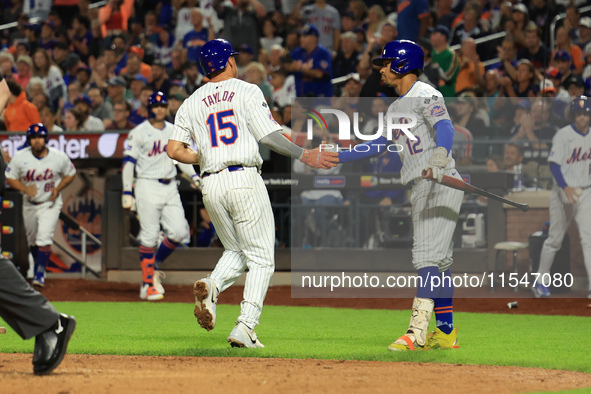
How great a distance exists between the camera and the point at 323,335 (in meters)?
7.54

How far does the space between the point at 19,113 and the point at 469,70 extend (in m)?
7.06

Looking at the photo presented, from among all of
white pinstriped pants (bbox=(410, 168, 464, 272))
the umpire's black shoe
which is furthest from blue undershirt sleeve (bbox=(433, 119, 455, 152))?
the umpire's black shoe

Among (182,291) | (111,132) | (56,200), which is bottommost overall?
(182,291)

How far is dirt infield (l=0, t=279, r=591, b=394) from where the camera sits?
15.5 feet

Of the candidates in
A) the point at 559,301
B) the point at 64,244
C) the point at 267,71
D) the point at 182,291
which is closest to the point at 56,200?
the point at 64,244

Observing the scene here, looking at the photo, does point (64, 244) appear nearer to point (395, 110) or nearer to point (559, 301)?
point (559, 301)

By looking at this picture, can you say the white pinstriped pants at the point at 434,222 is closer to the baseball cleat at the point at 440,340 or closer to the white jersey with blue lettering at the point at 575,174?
the baseball cleat at the point at 440,340

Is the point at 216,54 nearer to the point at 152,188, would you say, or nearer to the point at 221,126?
the point at 221,126

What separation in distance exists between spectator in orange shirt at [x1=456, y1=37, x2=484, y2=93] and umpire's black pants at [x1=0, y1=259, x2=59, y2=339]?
9.03 m

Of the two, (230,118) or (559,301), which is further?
(559,301)

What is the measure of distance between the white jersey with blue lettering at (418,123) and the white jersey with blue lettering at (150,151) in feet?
17.1

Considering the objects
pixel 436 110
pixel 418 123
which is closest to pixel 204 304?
pixel 418 123

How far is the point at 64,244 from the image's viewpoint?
13.7 meters

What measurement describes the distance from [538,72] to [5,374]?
990cm
